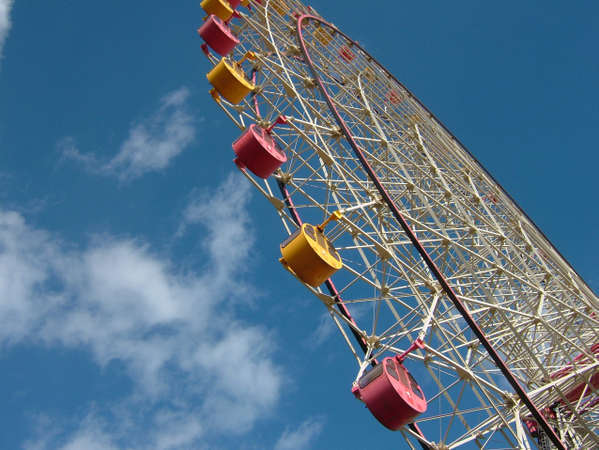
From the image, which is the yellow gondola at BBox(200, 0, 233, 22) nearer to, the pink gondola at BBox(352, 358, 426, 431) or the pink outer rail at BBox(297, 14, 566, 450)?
the pink outer rail at BBox(297, 14, 566, 450)

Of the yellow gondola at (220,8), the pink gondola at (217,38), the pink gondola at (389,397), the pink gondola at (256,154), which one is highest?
the yellow gondola at (220,8)

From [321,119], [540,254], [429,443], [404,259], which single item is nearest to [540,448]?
[429,443]

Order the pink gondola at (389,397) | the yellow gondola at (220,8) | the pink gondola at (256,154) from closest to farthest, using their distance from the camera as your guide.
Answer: the pink gondola at (389,397)
the pink gondola at (256,154)
the yellow gondola at (220,8)

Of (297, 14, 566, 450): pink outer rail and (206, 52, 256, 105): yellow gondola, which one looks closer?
(297, 14, 566, 450): pink outer rail

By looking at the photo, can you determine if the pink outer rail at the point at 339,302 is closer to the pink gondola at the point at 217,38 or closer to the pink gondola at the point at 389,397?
the pink gondola at the point at 389,397

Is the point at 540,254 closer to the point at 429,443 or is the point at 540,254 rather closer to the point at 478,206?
the point at 478,206

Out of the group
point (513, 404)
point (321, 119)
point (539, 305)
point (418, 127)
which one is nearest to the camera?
point (513, 404)

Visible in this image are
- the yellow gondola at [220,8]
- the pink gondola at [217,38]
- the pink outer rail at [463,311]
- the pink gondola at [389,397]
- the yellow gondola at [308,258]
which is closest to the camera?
the pink outer rail at [463,311]

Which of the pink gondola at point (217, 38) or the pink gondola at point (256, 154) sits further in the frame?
the pink gondola at point (217, 38)

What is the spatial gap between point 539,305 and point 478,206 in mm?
4182

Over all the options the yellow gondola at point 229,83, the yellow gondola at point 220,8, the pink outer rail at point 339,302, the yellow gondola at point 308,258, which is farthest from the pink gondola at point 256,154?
the yellow gondola at point 220,8

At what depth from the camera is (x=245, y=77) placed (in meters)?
14.1

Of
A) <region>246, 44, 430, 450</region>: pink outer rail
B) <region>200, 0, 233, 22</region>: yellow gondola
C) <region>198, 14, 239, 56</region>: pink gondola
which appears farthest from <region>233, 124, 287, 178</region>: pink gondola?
<region>200, 0, 233, 22</region>: yellow gondola

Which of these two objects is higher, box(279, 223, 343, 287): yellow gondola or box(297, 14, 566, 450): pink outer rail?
box(279, 223, 343, 287): yellow gondola
